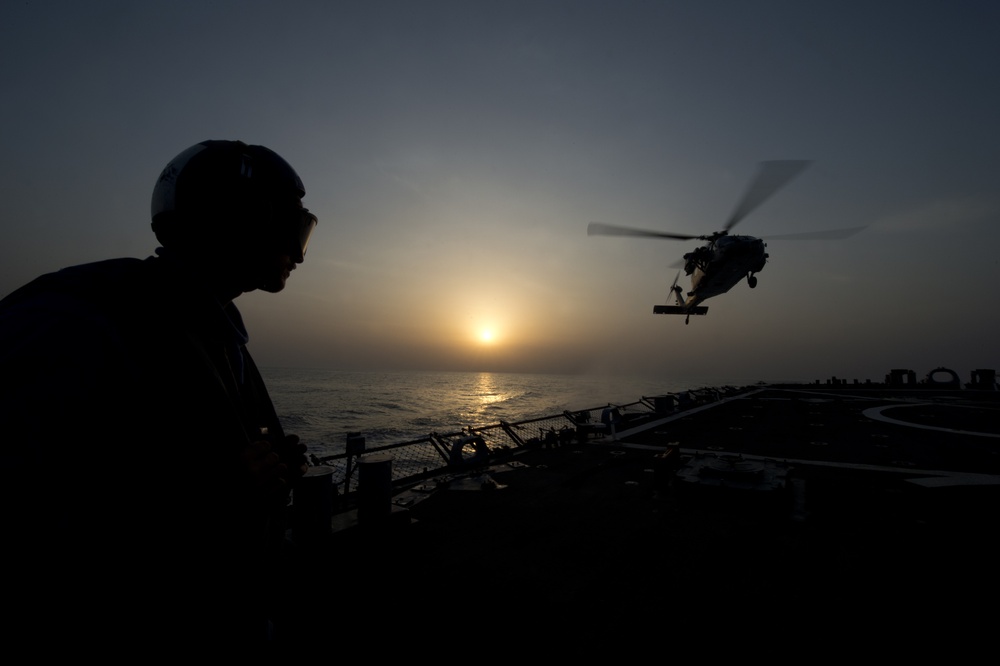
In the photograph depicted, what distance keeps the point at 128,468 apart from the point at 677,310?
3500 centimetres

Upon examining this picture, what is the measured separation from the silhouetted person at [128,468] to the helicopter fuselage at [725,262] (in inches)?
1032

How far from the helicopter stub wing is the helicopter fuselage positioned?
4334mm

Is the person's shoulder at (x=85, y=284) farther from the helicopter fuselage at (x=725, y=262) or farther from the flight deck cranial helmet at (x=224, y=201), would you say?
the helicopter fuselage at (x=725, y=262)

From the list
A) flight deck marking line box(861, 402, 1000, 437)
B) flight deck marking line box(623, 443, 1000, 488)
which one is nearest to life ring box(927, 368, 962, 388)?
flight deck marking line box(861, 402, 1000, 437)

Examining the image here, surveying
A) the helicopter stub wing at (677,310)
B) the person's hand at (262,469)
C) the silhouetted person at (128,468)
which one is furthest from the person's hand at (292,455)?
the helicopter stub wing at (677,310)

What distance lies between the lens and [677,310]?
107 ft

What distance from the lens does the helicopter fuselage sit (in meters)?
23.2

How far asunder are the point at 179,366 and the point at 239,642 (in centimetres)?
100

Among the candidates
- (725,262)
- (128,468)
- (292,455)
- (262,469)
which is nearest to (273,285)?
(292,455)

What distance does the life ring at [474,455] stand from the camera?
1198 centimetres

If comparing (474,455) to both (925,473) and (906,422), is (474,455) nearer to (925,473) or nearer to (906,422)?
(925,473)

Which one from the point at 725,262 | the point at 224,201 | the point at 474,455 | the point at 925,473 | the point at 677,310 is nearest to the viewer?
the point at 224,201

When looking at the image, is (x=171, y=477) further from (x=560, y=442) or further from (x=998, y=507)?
(x=560, y=442)

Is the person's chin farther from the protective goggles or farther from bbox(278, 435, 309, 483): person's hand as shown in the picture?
bbox(278, 435, 309, 483): person's hand
